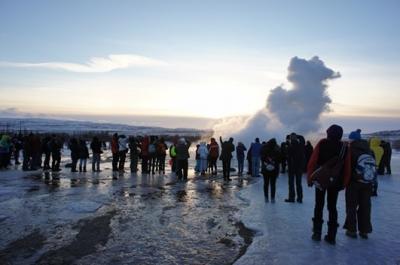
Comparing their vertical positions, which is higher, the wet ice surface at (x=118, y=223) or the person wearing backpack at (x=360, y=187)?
the person wearing backpack at (x=360, y=187)

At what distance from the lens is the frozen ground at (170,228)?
692cm

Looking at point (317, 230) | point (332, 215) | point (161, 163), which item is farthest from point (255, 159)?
point (332, 215)

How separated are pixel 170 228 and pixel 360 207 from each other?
3.77 meters

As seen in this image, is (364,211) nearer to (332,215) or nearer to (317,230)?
(332,215)

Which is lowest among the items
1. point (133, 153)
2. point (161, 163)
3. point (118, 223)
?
point (118, 223)

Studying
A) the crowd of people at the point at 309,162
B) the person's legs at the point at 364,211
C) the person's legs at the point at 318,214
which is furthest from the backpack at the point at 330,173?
the person's legs at the point at 364,211

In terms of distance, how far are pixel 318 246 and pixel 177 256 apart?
2436 mm

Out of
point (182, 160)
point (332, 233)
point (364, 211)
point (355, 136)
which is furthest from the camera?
point (182, 160)

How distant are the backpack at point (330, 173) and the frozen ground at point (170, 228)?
1071 mm

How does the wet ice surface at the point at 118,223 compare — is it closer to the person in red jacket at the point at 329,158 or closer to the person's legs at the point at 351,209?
the person in red jacket at the point at 329,158

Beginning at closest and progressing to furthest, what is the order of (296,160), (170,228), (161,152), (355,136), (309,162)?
(309,162) < (355,136) < (170,228) < (296,160) < (161,152)

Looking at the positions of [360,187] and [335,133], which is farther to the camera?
[360,187]

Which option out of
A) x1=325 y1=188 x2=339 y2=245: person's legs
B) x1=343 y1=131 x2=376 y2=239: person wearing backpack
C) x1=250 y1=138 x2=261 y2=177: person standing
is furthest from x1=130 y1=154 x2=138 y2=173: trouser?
x1=325 y1=188 x2=339 y2=245: person's legs

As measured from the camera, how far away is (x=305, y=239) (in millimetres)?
7883
